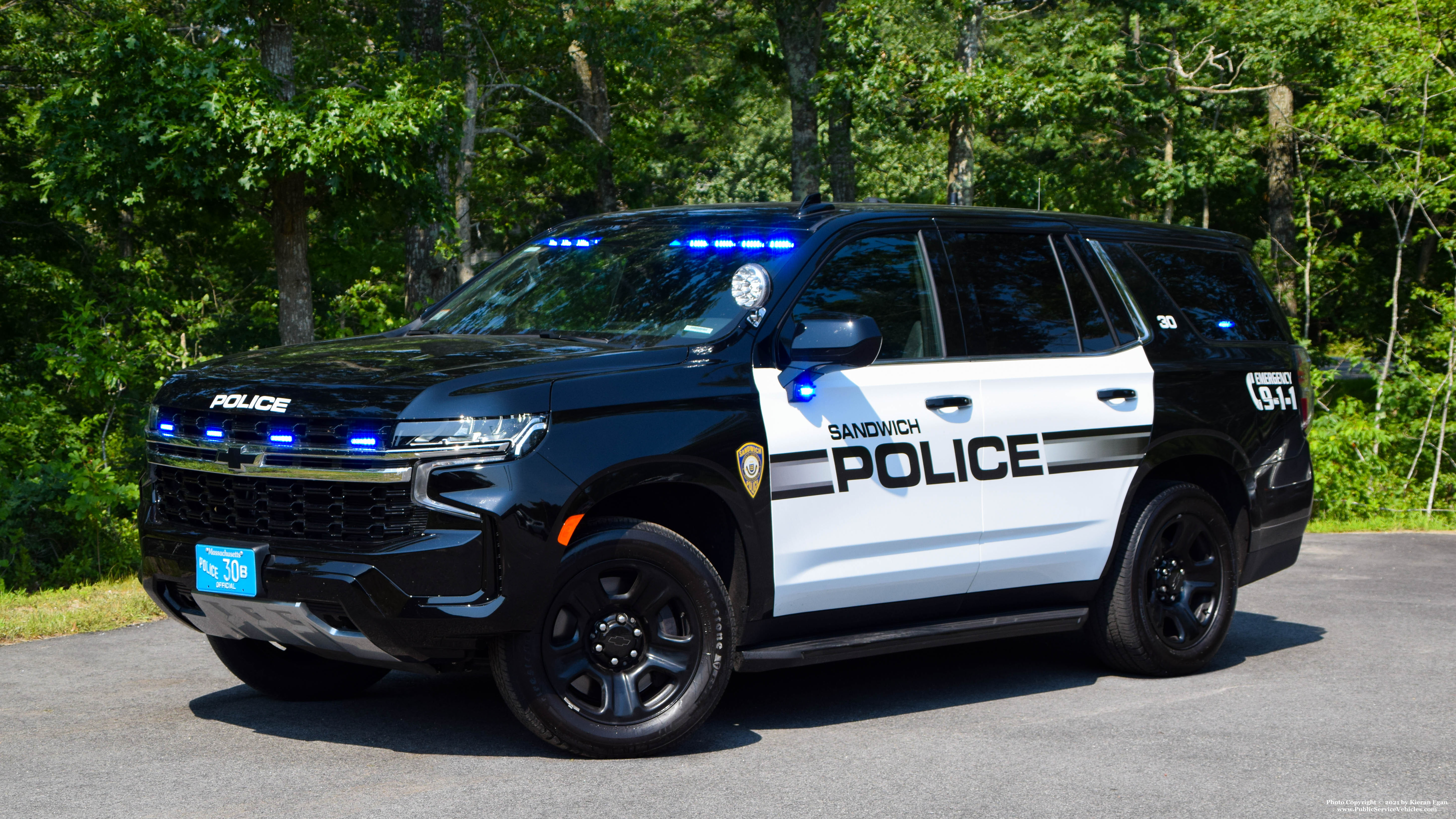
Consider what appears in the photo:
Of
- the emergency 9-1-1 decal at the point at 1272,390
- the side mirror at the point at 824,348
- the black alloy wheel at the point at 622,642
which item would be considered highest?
the side mirror at the point at 824,348

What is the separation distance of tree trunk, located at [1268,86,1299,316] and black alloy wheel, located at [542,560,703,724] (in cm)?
2407

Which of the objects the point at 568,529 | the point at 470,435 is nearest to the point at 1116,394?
the point at 568,529

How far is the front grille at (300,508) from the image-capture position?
456cm

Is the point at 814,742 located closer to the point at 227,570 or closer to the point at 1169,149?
the point at 227,570

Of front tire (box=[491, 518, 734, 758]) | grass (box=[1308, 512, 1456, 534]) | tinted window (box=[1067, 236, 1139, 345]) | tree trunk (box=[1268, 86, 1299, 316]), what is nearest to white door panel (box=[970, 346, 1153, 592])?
→ tinted window (box=[1067, 236, 1139, 345])

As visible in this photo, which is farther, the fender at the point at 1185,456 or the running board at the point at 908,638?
the fender at the point at 1185,456

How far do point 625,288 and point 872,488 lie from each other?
1249 millimetres

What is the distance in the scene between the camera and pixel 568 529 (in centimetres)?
470

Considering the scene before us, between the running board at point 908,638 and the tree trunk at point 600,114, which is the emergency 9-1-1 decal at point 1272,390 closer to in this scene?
the running board at point 908,638

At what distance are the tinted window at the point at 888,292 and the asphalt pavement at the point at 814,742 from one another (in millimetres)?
1518

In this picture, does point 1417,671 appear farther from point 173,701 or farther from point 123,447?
point 123,447

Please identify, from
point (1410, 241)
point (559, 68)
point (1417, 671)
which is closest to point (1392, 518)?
point (1410, 241)

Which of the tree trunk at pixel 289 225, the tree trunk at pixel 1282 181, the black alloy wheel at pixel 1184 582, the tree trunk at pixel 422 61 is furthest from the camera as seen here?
the tree trunk at pixel 1282 181

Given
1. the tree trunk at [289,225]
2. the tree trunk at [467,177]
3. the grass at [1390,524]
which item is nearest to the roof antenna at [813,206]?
the tree trunk at [289,225]
